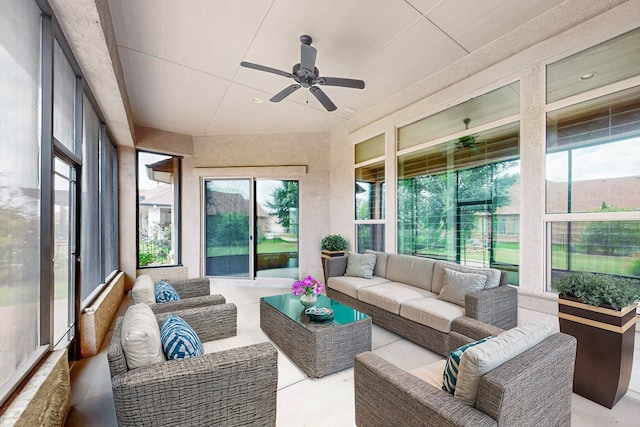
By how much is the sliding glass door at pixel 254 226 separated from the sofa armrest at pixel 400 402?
4.63m

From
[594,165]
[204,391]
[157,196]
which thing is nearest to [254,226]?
[157,196]

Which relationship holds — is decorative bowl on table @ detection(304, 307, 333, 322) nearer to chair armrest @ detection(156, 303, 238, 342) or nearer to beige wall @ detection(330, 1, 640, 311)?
chair armrest @ detection(156, 303, 238, 342)

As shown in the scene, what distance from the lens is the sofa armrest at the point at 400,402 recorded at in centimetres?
120

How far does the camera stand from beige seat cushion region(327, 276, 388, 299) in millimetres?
3890

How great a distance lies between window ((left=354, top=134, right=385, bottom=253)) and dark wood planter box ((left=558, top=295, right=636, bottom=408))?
2.88 m

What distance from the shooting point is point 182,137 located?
591 cm

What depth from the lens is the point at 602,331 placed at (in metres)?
2.07

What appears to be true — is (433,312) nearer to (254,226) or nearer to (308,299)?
(308,299)

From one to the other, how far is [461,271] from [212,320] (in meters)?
2.76

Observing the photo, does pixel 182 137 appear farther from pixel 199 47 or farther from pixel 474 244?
pixel 474 244

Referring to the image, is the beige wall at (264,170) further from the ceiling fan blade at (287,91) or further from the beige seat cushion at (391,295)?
the ceiling fan blade at (287,91)

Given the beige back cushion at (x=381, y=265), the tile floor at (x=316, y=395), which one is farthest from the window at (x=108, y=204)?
the beige back cushion at (x=381, y=265)

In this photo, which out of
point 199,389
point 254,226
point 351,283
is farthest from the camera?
point 254,226

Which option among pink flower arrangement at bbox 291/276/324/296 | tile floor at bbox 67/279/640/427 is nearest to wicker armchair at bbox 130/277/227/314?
tile floor at bbox 67/279/640/427
